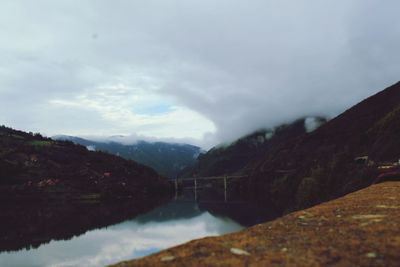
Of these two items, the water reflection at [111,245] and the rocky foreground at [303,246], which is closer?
the rocky foreground at [303,246]

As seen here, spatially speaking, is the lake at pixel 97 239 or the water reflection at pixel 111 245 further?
the lake at pixel 97 239

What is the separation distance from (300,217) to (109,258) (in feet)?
Answer: 153

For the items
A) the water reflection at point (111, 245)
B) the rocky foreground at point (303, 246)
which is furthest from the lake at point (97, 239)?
the rocky foreground at point (303, 246)

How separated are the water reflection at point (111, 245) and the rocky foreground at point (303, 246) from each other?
143ft

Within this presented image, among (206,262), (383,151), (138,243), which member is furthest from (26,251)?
(383,151)

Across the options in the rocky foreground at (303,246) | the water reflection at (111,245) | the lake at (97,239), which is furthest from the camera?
the lake at (97,239)

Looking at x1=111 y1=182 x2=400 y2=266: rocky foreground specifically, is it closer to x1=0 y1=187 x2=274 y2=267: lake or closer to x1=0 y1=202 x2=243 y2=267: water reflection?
x1=0 y1=202 x2=243 y2=267: water reflection

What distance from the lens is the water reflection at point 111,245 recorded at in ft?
201

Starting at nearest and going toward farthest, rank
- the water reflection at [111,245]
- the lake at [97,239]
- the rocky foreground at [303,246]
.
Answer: the rocky foreground at [303,246]
the water reflection at [111,245]
the lake at [97,239]

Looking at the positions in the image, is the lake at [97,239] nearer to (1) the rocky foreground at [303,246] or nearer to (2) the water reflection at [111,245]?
(2) the water reflection at [111,245]

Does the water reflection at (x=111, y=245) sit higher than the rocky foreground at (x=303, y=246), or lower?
lower

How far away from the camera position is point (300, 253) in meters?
12.1

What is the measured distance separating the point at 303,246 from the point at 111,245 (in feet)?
218

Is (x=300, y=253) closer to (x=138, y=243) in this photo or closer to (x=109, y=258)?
(x=109, y=258)
